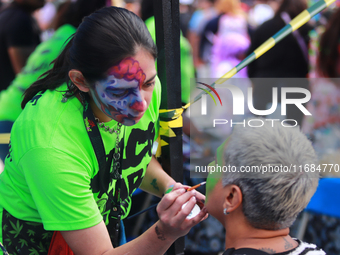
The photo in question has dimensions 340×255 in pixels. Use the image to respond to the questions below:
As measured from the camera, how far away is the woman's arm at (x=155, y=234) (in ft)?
3.69

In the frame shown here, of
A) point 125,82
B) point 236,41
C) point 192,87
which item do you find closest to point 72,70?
point 125,82

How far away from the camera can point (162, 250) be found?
118cm

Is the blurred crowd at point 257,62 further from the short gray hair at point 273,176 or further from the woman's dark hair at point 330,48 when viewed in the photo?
the short gray hair at point 273,176

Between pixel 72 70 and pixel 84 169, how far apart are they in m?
0.35

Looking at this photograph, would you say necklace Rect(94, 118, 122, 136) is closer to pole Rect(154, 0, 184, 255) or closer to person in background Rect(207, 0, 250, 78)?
pole Rect(154, 0, 184, 255)

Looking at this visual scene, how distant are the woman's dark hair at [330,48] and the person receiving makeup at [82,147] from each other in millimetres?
2109

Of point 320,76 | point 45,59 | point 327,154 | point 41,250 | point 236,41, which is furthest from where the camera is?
point 236,41

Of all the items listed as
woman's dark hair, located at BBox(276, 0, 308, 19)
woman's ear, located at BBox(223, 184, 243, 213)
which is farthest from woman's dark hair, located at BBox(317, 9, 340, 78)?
woman's ear, located at BBox(223, 184, 243, 213)

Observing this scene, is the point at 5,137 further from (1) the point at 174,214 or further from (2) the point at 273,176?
(2) the point at 273,176

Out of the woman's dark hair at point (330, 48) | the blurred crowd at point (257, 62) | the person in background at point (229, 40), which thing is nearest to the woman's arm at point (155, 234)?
the blurred crowd at point (257, 62)

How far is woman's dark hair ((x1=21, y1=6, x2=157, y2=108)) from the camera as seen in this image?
1.08 metres

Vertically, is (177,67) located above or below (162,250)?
above

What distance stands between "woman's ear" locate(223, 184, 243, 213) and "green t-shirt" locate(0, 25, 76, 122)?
148 centimetres

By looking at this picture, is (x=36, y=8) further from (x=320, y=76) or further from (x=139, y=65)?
(x=320, y=76)
